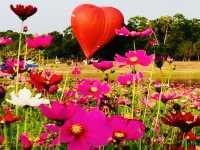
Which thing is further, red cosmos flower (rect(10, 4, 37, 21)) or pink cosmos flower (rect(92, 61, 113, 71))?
pink cosmos flower (rect(92, 61, 113, 71))

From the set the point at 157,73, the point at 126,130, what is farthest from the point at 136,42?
the point at 126,130

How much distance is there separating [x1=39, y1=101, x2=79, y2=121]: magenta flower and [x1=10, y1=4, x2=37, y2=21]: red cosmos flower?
111cm

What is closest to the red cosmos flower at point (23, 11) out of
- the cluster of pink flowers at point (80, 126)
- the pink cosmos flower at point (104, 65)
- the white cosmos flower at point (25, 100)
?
the white cosmos flower at point (25, 100)

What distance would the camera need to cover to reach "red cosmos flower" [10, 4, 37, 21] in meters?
2.19

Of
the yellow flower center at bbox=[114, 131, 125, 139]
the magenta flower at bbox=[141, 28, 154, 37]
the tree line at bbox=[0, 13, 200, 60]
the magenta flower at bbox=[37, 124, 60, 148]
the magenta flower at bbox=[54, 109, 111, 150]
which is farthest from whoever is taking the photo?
the tree line at bbox=[0, 13, 200, 60]

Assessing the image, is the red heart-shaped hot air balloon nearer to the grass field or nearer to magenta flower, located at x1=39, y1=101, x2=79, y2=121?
the grass field

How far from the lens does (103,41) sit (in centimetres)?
2845

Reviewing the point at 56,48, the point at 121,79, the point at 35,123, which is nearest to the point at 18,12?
the point at 121,79

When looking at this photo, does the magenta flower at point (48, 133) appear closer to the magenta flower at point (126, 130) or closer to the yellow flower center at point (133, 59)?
the magenta flower at point (126, 130)

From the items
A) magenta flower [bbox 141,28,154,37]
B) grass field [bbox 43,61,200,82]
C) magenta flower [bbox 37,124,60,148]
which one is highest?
magenta flower [bbox 141,28,154,37]

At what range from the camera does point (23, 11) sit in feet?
7.25

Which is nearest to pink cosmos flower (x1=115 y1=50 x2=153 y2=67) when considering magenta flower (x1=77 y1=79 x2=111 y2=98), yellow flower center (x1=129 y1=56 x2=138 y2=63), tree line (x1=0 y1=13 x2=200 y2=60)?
yellow flower center (x1=129 y1=56 x2=138 y2=63)

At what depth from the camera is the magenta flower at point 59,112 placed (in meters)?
1.12

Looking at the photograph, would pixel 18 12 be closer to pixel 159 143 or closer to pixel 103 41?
pixel 159 143
